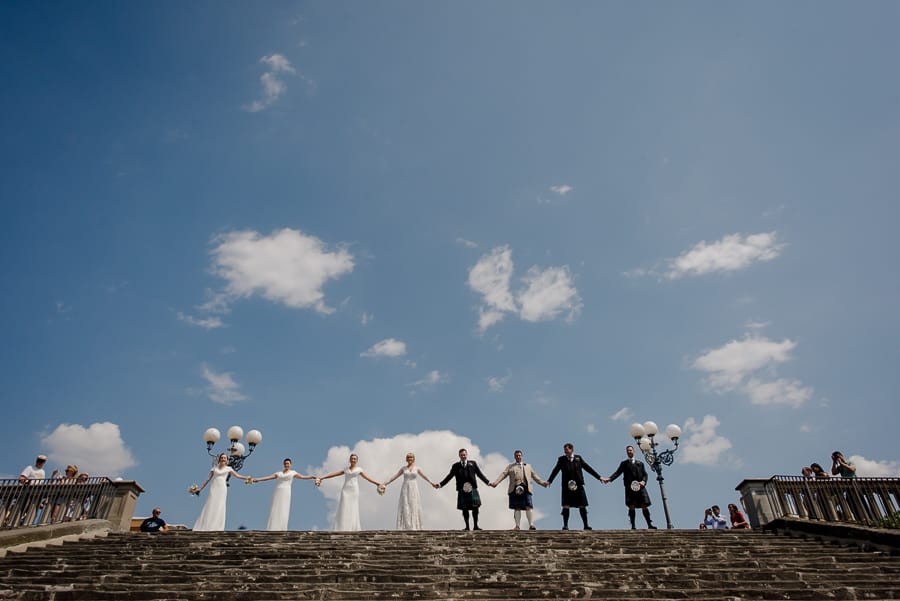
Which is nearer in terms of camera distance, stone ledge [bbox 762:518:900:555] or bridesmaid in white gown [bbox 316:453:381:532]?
stone ledge [bbox 762:518:900:555]

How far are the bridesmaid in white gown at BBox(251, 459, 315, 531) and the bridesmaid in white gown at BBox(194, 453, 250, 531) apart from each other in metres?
0.76

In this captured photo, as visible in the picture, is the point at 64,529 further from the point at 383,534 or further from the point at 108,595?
the point at 383,534

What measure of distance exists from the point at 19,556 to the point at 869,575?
1253 centimetres

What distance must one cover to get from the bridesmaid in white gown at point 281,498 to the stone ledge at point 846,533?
33.1ft

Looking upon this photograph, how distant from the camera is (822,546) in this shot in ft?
30.3

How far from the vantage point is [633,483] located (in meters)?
12.6

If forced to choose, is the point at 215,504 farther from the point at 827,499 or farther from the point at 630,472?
the point at 827,499

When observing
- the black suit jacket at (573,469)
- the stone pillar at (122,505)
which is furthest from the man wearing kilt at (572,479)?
the stone pillar at (122,505)

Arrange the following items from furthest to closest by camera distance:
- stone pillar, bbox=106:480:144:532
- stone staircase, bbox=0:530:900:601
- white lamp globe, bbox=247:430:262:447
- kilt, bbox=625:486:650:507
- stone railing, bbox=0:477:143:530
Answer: white lamp globe, bbox=247:430:262:447 < kilt, bbox=625:486:650:507 < stone pillar, bbox=106:480:144:532 < stone railing, bbox=0:477:143:530 < stone staircase, bbox=0:530:900:601

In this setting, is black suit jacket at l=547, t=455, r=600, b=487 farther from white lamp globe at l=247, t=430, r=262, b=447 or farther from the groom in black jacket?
white lamp globe at l=247, t=430, r=262, b=447

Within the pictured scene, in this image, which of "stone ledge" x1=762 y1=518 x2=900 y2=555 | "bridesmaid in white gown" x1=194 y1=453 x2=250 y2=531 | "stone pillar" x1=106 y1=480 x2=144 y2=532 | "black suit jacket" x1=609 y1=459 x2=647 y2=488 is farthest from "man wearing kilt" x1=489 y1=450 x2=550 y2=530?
"stone pillar" x1=106 y1=480 x2=144 y2=532

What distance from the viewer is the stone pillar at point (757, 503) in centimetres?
1155

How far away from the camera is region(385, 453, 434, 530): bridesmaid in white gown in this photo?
504 inches

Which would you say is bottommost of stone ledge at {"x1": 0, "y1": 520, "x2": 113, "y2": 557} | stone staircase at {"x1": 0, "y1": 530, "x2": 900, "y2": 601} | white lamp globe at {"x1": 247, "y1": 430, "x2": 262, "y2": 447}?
stone staircase at {"x1": 0, "y1": 530, "x2": 900, "y2": 601}
